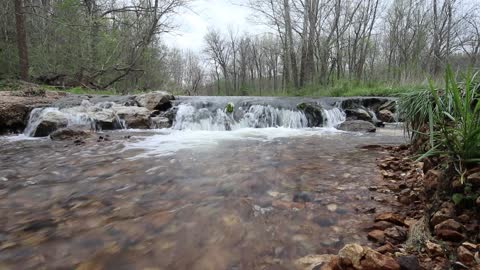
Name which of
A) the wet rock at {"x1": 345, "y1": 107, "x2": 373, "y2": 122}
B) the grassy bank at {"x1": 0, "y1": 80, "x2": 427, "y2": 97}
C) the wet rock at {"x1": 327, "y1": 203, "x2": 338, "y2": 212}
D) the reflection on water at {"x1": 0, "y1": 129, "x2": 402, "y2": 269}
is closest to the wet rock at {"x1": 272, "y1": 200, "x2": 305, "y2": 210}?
the reflection on water at {"x1": 0, "y1": 129, "x2": 402, "y2": 269}

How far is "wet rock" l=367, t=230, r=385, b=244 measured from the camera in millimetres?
1337

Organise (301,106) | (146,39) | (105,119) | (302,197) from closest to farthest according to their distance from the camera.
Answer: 1. (302,197)
2. (105,119)
3. (301,106)
4. (146,39)

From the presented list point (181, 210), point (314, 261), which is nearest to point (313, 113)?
point (181, 210)

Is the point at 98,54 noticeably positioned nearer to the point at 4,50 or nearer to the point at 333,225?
the point at 4,50

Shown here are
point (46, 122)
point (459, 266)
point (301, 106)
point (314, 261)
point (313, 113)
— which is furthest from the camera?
point (301, 106)

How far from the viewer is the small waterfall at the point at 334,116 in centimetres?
756

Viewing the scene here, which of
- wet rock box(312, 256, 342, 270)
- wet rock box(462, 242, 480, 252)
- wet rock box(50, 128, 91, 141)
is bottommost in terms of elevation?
wet rock box(312, 256, 342, 270)

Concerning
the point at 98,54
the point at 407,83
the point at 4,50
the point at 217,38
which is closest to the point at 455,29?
the point at 407,83

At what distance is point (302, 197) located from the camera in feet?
6.45

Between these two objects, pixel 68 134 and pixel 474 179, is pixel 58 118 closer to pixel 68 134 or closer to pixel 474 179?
pixel 68 134

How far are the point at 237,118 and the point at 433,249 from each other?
652 cm

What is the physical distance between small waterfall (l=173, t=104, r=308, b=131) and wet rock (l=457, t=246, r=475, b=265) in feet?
20.0

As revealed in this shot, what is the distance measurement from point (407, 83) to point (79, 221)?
37.2 feet

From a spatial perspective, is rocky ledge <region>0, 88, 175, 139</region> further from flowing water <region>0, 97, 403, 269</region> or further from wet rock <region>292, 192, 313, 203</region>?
wet rock <region>292, 192, 313, 203</region>
